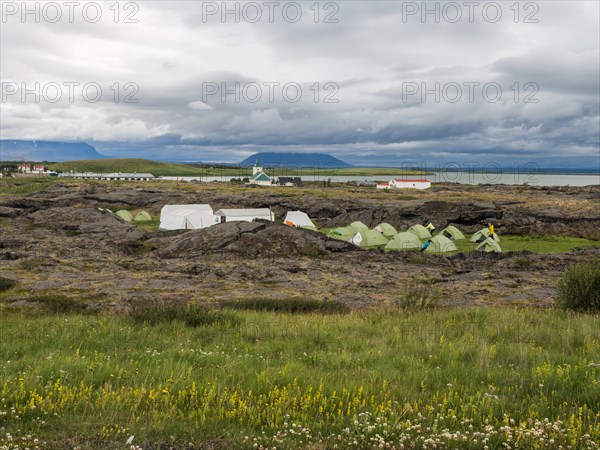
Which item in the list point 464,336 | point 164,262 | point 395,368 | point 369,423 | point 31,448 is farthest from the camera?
point 164,262

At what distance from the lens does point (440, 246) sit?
46000mm

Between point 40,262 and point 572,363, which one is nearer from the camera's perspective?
point 572,363

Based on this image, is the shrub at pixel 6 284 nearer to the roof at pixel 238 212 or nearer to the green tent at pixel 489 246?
the roof at pixel 238 212

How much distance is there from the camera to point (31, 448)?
4.46 m

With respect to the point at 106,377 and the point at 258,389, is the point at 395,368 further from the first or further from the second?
the point at 106,377

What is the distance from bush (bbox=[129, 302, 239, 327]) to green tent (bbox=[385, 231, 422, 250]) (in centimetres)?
3566

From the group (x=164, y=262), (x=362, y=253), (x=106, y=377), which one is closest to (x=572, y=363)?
(x=106, y=377)

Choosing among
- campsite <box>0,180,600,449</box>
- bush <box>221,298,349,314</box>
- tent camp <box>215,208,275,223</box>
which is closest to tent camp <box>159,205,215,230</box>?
tent camp <box>215,208,275,223</box>

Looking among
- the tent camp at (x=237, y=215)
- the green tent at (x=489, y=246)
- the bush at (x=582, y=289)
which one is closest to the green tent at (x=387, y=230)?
the green tent at (x=489, y=246)

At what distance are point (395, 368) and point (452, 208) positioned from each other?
197ft

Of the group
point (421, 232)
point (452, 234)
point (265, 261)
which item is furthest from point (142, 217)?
point (452, 234)

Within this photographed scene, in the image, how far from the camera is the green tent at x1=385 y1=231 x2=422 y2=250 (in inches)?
1841

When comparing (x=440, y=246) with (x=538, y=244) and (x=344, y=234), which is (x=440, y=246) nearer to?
(x=344, y=234)

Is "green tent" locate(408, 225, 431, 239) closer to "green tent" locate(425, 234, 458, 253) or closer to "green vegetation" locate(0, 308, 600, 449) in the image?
"green tent" locate(425, 234, 458, 253)
